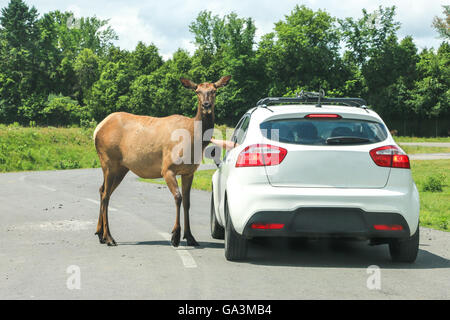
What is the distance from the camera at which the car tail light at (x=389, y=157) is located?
6816 millimetres

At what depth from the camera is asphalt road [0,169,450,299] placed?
225 inches

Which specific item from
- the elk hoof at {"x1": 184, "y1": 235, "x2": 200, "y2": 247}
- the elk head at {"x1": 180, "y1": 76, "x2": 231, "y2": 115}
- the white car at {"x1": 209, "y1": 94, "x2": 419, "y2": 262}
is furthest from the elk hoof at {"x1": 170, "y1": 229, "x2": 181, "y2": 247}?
the elk head at {"x1": 180, "y1": 76, "x2": 231, "y2": 115}

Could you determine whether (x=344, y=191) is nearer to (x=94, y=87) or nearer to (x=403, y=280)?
(x=403, y=280)

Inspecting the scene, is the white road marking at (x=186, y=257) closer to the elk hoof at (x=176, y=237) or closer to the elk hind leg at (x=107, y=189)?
the elk hoof at (x=176, y=237)

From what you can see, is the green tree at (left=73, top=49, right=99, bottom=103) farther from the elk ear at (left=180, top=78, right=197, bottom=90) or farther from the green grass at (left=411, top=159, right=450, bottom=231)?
the elk ear at (left=180, top=78, right=197, bottom=90)

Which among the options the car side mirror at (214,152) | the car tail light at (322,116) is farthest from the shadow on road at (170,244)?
the car tail light at (322,116)

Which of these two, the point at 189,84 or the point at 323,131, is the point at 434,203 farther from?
the point at 323,131

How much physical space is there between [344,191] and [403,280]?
108 cm

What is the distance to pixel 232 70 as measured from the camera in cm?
8306

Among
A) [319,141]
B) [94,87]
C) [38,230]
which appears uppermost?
[94,87]

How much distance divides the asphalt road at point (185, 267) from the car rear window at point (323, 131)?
4.66 ft
